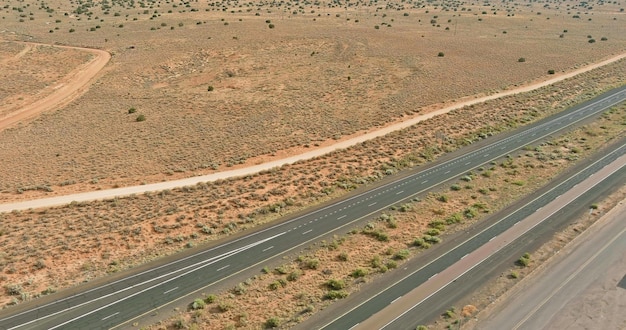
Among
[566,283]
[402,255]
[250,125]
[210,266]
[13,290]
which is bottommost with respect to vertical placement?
[13,290]

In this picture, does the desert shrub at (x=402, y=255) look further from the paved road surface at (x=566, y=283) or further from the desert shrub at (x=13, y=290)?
the desert shrub at (x=13, y=290)

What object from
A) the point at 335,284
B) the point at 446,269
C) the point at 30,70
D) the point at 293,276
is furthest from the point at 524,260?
the point at 30,70

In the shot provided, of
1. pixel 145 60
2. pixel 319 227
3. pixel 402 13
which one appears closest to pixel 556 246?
pixel 319 227

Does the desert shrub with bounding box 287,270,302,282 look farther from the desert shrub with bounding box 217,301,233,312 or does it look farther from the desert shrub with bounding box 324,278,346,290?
the desert shrub with bounding box 217,301,233,312

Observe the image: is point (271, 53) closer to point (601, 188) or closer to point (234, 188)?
point (234, 188)

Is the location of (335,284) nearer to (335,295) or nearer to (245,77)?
(335,295)

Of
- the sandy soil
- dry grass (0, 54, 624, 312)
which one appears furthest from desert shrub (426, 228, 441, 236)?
the sandy soil
